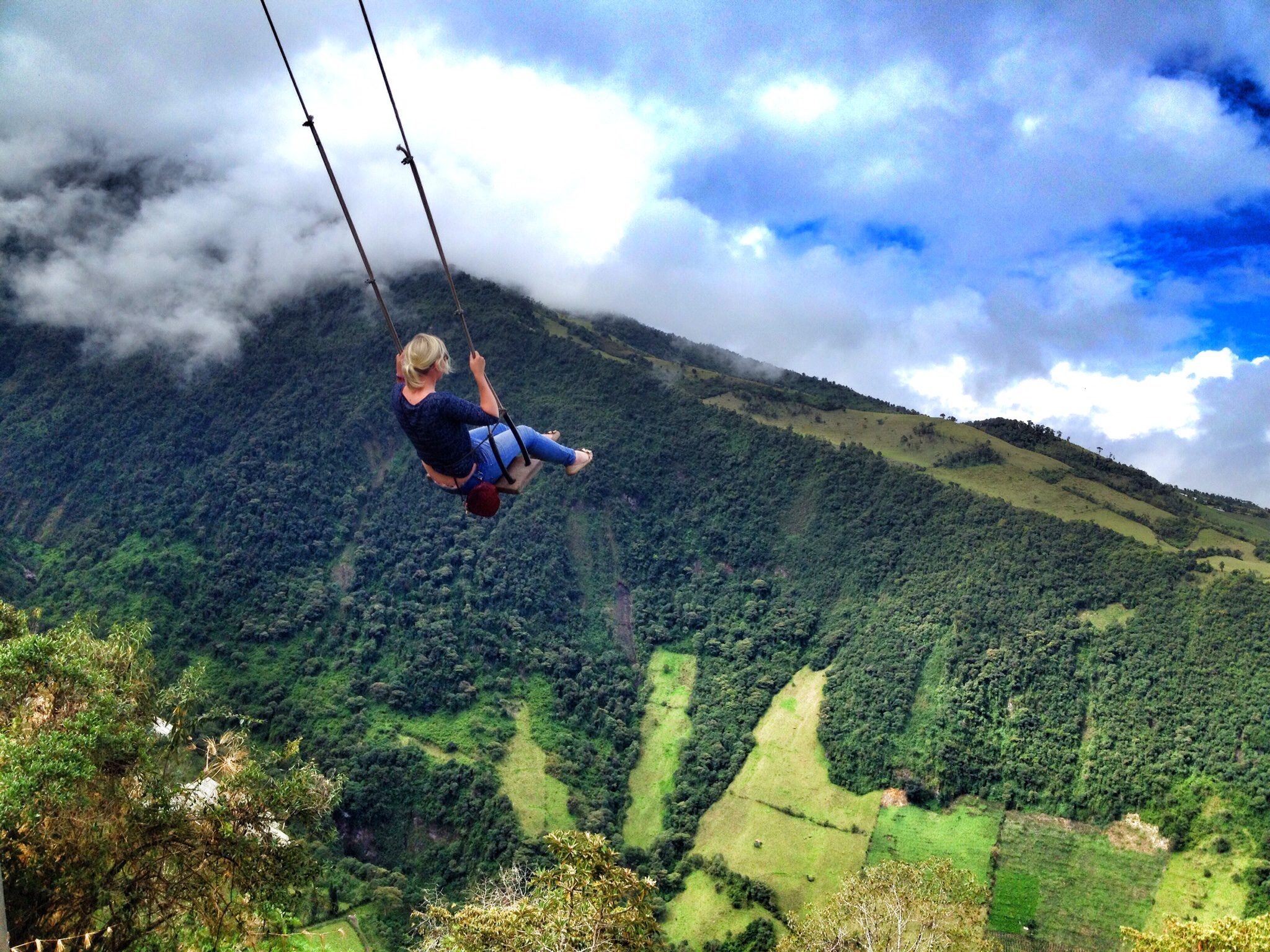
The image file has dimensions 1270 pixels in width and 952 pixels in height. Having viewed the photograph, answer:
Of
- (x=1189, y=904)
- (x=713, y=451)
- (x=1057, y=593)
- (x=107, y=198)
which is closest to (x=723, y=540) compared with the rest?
(x=713, y=451)

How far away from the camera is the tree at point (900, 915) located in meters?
25.3

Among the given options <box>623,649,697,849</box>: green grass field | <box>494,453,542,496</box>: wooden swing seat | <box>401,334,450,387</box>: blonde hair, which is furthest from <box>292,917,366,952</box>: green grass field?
<box>401,334,450,387</box>: blonde hair

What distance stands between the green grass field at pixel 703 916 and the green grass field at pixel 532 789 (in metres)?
9.37

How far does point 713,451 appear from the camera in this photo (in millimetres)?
100812

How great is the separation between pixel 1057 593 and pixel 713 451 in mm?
42178

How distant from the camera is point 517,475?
29.1ft

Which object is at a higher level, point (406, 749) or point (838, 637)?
point (838, 637)

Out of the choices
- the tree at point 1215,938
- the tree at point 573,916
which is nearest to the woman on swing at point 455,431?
the tree at point 573,916

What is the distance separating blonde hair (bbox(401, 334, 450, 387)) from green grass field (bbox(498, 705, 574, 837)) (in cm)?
5718

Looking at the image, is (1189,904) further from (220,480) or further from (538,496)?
(220,480)

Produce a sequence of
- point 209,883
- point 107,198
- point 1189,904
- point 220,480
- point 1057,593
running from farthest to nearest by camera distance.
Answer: point 107,198, point 220,480, point 1057,593, point 1189,904, point 209,883

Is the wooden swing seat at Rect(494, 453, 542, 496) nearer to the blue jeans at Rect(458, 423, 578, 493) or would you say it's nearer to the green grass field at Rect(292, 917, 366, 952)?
the blue jeans at Rect(458, 423, 578, 493)

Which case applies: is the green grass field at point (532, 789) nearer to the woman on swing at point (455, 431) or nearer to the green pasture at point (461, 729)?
the green pasture at point (461, 729)

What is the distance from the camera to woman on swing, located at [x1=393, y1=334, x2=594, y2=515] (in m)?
7.71
